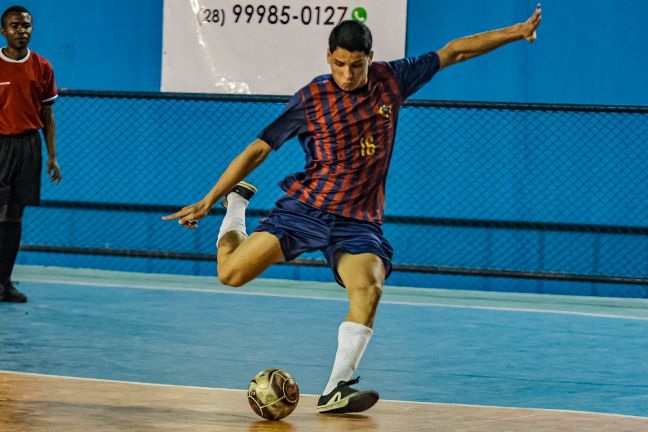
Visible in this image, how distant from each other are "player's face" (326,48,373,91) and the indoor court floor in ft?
5.24

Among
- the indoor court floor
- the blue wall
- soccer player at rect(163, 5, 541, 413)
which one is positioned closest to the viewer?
the indoor court floor

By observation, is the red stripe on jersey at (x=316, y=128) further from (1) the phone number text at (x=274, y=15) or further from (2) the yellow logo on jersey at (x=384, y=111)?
(1) the phone number text at (x=274, y=15)

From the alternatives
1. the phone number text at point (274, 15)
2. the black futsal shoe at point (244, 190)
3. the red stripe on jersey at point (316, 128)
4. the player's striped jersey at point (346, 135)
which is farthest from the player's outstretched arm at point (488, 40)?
the phone number text at point (274, 15)

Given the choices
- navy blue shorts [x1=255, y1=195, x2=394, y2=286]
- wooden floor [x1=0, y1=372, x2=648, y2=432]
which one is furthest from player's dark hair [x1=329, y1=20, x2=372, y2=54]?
wooden floor [x1=0, y1=372, x2=648, y2=432]

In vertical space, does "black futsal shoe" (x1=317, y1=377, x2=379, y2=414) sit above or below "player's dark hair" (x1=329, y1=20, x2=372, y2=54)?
below

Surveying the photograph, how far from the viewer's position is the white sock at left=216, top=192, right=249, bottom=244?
645cm

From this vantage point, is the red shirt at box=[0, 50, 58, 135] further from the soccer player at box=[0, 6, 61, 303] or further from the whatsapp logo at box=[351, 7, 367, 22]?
the whatsapp logo at box=[351, 7, 367, 22]

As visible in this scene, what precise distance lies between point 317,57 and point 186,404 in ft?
20.7

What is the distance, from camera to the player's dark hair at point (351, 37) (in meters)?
5.44

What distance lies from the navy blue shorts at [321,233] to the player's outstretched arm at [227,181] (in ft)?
1.28

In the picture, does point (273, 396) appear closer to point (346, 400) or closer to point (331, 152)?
point (346, 400)

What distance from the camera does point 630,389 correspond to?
6488 millimetres

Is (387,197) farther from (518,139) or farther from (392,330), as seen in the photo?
(392,330)

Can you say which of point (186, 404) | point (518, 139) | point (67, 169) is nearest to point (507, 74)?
point (518, 139)
